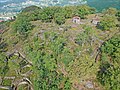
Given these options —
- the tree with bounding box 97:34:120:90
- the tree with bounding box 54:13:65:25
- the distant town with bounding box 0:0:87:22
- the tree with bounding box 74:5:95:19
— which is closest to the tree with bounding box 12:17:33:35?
the tree with bounding box 54:13:65:25

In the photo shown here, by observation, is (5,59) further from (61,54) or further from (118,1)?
(118,1)

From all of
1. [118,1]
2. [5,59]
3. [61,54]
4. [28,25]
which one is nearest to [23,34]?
[28,25]

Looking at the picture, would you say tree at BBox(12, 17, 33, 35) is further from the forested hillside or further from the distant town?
the distant town

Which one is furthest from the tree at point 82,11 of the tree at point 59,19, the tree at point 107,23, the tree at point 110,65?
the tree at point 110,65

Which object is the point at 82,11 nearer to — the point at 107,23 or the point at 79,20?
the point at 79,20

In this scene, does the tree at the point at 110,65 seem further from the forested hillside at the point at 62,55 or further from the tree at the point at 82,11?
the tree at the point at 82,11

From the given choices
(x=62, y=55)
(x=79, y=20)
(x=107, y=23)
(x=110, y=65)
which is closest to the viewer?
(x=110, y=65)

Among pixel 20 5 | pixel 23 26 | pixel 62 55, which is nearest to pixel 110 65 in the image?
pixel 62 55

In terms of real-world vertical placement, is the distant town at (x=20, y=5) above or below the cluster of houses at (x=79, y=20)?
below
